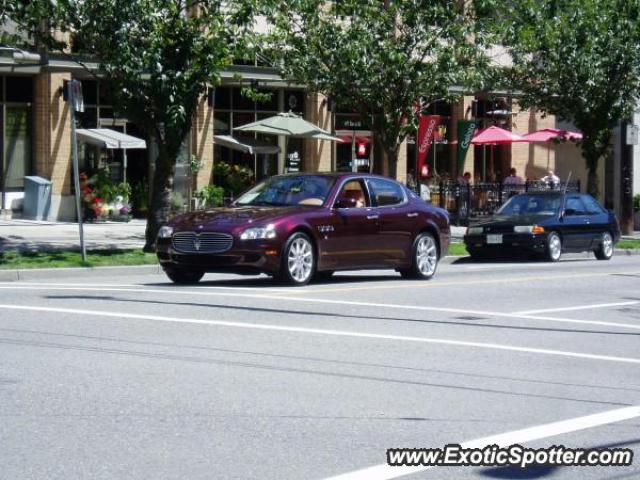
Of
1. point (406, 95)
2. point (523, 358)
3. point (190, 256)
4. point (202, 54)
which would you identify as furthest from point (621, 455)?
point (406, 95)

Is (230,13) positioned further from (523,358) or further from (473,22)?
(523,358)

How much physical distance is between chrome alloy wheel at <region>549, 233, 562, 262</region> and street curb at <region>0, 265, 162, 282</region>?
352 inches

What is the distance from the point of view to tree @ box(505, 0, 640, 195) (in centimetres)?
3130

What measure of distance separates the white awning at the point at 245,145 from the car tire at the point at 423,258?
1644 cm

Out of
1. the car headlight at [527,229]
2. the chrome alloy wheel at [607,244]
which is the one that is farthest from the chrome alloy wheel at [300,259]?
the chrome alloy wheel at [607,244]

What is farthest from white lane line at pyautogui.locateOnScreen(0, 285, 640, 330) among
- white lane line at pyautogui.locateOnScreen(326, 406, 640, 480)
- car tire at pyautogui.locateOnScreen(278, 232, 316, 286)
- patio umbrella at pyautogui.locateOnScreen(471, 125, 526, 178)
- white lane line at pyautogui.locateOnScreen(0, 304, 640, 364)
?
patio umbrella at pyautogui.locateOnScreen(471, 125, 526, 178)

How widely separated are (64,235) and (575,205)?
36.4 ft

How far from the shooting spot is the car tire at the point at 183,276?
17.7m

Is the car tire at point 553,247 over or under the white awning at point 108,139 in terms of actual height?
under

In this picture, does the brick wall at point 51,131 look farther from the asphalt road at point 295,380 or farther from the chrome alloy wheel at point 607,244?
the asphalt road at point 295,380

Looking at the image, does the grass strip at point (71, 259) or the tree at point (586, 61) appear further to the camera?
the tree at point (586, 61)

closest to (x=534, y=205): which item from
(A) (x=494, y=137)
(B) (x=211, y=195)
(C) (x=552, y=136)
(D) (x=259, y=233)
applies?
(B) (x=211, y=195)

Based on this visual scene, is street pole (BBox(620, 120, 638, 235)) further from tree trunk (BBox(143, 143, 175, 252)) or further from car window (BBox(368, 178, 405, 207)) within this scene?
car window (BBox(368, 178, 405, 207))

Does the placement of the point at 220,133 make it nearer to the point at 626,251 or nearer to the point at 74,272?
the point at 626,251
